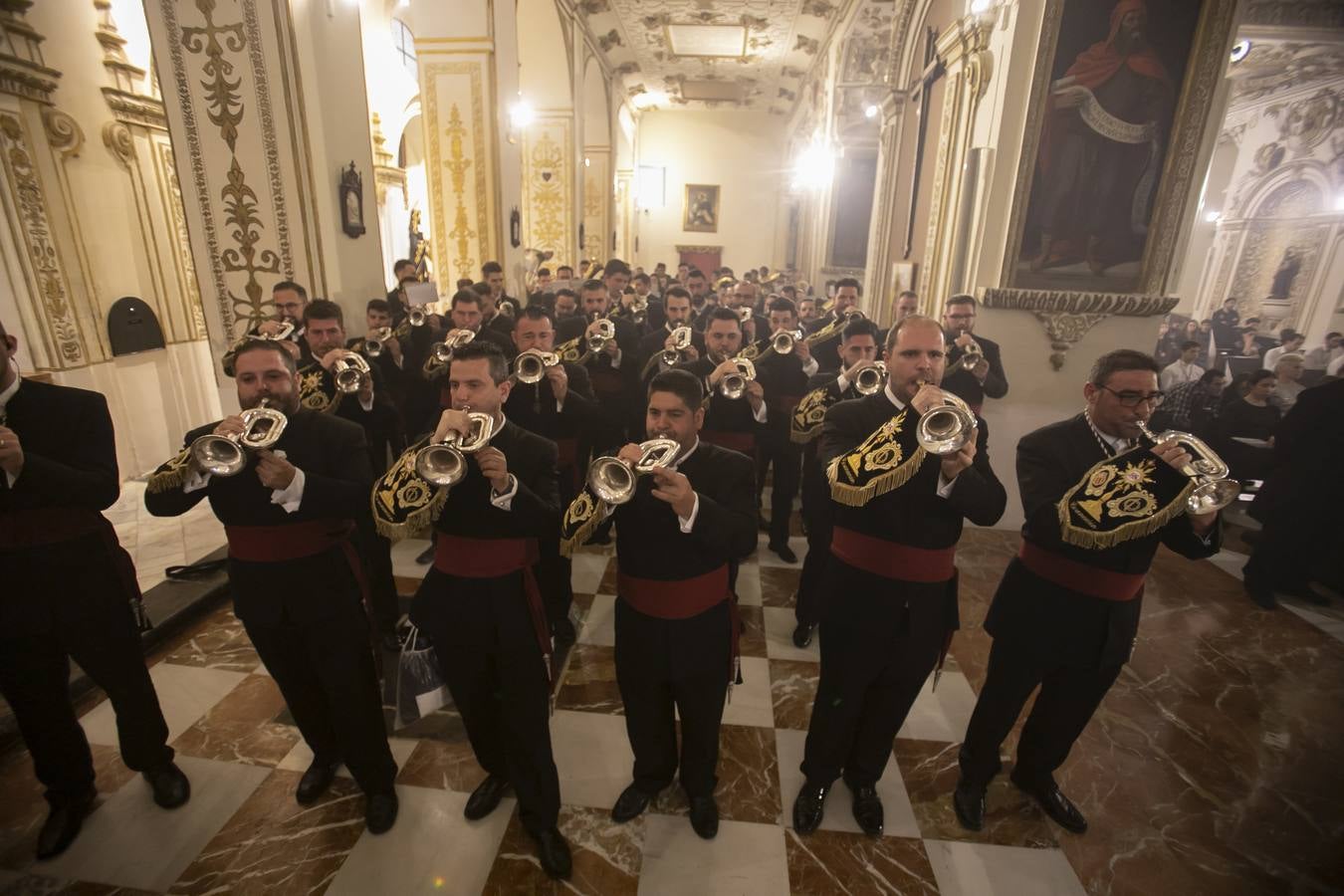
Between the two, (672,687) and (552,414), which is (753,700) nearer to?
(672,687)

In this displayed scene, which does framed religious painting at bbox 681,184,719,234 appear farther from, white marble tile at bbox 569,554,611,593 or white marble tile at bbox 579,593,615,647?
white marble tile at bbox 579,593,615,647

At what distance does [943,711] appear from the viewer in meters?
3.54

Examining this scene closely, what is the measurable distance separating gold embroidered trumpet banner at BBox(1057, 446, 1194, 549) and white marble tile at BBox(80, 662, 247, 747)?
4.34 meters

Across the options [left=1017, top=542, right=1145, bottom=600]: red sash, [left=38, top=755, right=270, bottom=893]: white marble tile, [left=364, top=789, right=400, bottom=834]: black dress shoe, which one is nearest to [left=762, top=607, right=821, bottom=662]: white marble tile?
[left=1017, top=542, right=1145, bottom=600]: red sash

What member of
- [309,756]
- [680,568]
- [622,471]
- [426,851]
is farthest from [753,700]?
[309,756]

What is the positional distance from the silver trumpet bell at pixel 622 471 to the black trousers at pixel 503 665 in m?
0.59

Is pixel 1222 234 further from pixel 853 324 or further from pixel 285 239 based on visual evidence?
pixel 285 239

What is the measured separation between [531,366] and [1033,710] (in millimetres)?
3261

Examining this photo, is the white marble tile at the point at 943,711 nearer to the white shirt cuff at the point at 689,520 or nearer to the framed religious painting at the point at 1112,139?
the white shirt cuff at the point at 689,520

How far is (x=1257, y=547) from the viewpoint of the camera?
196 inches

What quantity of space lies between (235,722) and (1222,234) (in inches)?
784

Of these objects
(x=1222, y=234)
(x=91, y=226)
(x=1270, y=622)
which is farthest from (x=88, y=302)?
(x=1222, y=234)

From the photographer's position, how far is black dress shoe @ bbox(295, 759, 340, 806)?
283cm

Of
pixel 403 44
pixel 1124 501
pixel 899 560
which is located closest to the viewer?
pixel 1124 501
